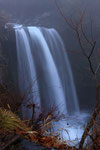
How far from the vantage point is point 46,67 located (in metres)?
15.5

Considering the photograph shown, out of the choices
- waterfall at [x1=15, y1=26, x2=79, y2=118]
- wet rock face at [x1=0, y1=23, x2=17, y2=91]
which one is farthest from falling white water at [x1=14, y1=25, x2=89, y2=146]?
wet rock face at [x1=0, y1=23, x2=17, y2=91]

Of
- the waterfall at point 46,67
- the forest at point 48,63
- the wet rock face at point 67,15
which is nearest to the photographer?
the forest at point 48,63

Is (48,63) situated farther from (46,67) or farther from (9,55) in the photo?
(9,55)

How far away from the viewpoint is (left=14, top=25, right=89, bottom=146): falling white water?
1382 centimetres

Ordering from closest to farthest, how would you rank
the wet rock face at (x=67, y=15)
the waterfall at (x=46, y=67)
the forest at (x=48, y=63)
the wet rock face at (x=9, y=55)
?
1. the wet rock face at (x=9, y=55)
2. the forest at (x=48, y=63)
3. the waterfall at (x=46, y=67)
4. the wet rock face at (x=67, y=15)

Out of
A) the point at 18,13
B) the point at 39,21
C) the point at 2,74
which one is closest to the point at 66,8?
the point at 39,21

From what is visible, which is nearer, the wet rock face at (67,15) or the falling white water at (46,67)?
the falling white water at (46,67)

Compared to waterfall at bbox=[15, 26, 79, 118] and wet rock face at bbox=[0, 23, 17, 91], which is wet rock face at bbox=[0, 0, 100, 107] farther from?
wet rock face at bbox=[0, 23, 17, 91]

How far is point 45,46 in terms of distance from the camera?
52.0 ft

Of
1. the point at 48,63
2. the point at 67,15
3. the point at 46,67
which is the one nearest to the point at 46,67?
the point at 46,67

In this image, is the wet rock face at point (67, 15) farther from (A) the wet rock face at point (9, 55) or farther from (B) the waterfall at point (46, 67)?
(A) the wet rock face at point (9, 55)

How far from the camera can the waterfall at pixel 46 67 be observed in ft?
45.3

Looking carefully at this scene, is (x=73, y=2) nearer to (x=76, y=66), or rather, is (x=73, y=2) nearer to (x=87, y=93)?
(x=76, y=66)

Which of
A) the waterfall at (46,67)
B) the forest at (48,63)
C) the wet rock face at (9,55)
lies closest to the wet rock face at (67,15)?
the forest at (48,63)
